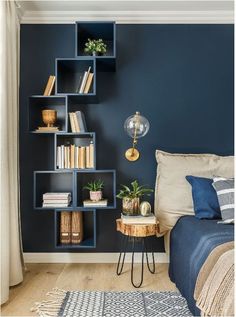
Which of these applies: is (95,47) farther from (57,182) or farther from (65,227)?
(65,227)

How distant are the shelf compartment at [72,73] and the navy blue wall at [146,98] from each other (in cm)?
19

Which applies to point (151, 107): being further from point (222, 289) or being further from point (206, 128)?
point (222, 289)

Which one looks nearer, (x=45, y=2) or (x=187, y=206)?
(x=187, y=206)

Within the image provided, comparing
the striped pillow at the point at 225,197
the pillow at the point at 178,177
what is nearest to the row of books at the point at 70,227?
the pillow at the point at 178,177

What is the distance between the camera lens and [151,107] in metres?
3.56

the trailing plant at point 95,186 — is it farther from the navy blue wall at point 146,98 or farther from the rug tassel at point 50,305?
the rug tassel at point 50,305

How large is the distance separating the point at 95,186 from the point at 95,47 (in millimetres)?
1391

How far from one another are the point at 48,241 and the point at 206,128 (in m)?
2.07

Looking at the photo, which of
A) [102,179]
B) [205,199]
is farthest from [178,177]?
[102,179]

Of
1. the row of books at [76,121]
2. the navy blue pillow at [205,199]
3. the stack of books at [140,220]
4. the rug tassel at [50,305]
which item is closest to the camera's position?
the rug tassel at [50,305]

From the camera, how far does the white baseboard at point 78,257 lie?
3506 mm

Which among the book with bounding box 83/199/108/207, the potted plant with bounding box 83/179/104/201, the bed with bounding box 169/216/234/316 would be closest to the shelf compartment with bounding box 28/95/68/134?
→ the potted plant with bounding box 83/179/104/201

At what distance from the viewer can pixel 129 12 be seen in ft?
11.5

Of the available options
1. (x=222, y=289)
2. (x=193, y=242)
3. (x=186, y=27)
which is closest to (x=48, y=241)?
(x=193, y=242)
